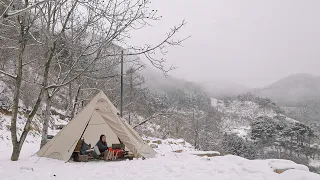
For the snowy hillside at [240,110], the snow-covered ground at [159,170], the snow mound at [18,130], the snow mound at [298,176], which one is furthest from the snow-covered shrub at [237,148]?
the snowy hillside at [240,110]

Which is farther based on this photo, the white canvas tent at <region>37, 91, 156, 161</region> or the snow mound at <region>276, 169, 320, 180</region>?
the white canvas tent at <region>37, 91, 156, 161</region>

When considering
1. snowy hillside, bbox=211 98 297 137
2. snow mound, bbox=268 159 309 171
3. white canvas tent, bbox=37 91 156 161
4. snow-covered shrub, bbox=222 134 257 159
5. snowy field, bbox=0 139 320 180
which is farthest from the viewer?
snowy hillside, bbox=211 98 297 137

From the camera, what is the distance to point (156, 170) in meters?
6.52

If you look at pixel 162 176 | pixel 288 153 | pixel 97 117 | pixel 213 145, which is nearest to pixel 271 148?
pixel 288 153

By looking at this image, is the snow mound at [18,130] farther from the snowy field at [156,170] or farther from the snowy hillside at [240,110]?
the snowy hillside at [240,110]

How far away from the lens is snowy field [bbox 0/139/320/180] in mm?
5555

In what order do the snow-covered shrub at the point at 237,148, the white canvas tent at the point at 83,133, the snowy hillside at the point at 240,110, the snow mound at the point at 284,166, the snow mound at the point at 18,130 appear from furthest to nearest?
the snowy hillside at the point at 240,110 → the snow-covered shrub at the point at 237,148 → the snow mound at the point at 18,130 → the white canvas tent at the point at 83,133 → the snow mound at the point at 284,166

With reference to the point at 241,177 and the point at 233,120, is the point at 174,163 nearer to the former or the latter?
the point at 241,177

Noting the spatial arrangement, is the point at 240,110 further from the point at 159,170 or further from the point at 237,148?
the point at 159,170

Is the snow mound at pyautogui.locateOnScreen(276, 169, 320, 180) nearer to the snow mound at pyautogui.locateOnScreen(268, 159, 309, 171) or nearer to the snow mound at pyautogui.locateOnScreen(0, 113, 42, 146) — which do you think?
the snow mound at pyautogui.locateOnScreen(268, 159, 309, 171)

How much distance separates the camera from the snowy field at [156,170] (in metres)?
5.55

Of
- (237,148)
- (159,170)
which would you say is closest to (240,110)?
(237,148)

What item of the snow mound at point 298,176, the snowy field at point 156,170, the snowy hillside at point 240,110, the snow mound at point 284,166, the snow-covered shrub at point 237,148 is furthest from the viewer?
the snowy hillside at point 240,110

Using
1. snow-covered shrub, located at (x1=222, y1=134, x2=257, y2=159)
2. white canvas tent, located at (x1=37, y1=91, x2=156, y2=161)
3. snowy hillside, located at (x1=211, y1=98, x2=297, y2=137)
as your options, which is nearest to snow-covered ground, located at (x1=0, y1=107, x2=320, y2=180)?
white canvas tent, located at (x1=37, y1=91, x2=156, y2=161)
